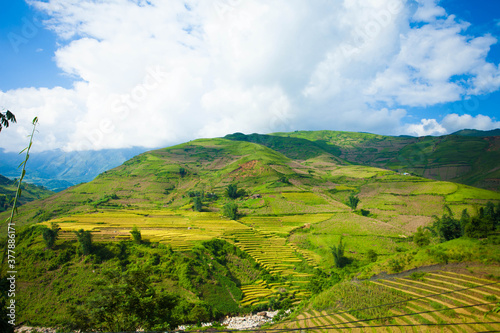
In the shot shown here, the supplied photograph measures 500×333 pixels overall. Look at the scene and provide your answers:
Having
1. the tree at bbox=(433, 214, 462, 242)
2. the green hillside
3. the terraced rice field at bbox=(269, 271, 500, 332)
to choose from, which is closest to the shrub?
the green hillside

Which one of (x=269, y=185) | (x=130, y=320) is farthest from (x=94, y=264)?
(x=269, y=185)

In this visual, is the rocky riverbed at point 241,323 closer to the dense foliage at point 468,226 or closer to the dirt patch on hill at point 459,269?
the dirt patch on hill at point 459,269

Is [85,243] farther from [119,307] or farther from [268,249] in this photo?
[268,249]

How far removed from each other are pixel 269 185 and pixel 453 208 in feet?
226

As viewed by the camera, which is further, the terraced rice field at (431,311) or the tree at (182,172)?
the tree at (182,172)

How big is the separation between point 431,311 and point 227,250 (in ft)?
116

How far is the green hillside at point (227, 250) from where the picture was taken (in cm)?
2825

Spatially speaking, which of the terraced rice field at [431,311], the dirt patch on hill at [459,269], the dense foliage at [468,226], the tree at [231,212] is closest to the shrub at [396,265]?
the dirt patch on hill at [459,269]

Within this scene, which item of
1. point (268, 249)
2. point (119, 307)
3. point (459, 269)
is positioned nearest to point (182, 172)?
point (268, 249)

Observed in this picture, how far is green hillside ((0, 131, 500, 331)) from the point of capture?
28.2m

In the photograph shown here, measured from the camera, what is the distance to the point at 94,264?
1503 inches

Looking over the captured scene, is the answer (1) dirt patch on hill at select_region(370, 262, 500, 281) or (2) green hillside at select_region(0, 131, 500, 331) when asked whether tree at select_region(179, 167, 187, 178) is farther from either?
(1) dirt patch on hill at select_region(370, 262, 500, 281)

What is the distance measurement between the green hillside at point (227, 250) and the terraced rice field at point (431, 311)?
3930 mm

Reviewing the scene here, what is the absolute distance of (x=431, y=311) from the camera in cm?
2031
